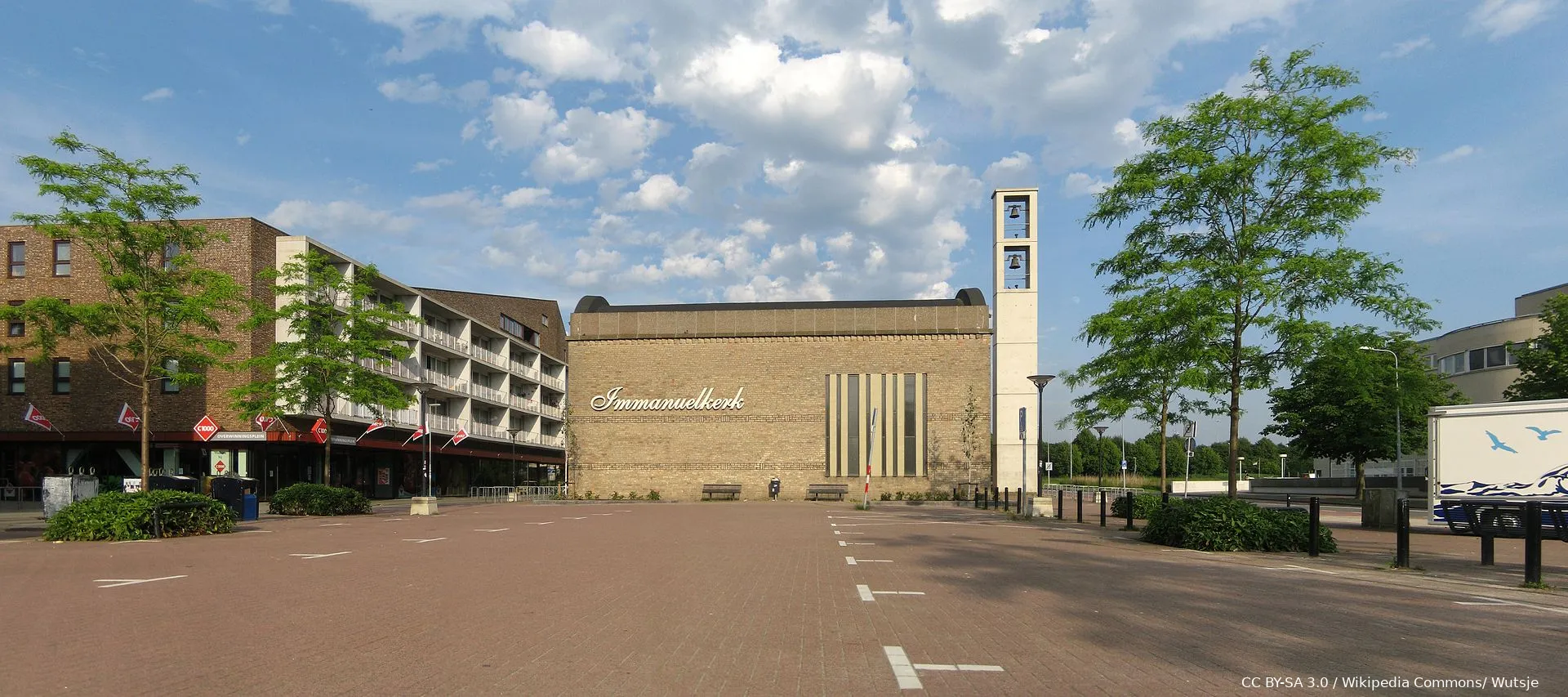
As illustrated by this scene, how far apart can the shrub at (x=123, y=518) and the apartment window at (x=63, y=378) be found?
3366 cm

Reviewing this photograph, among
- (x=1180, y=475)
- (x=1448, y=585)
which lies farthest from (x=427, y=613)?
(x=1180, y=475)

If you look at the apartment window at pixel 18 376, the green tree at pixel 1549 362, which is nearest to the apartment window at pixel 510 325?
the apartment window at pixel 18 376

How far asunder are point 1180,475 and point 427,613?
397 ft

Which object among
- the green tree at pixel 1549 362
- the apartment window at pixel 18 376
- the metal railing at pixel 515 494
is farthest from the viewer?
the metal railing at pixel 515 494

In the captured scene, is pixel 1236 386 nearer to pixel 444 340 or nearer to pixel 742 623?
pixel 742 623

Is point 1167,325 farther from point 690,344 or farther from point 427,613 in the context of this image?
point 690,344

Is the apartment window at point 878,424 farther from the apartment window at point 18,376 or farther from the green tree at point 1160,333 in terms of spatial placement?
the apartment window at point 18,376

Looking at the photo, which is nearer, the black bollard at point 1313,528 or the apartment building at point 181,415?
the black bollard at point 1313,528

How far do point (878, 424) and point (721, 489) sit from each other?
8.60 m

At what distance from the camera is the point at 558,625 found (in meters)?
7.84

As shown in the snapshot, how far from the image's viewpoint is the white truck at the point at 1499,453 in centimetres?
1964

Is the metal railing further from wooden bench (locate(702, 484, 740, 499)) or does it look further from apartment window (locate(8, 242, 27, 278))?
apartment window (locate(8, 242, 27, 278))

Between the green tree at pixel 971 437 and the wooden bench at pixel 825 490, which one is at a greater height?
the green tree at pixel 971 437

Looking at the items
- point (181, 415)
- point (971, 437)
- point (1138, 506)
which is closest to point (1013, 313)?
point (971, 437)
